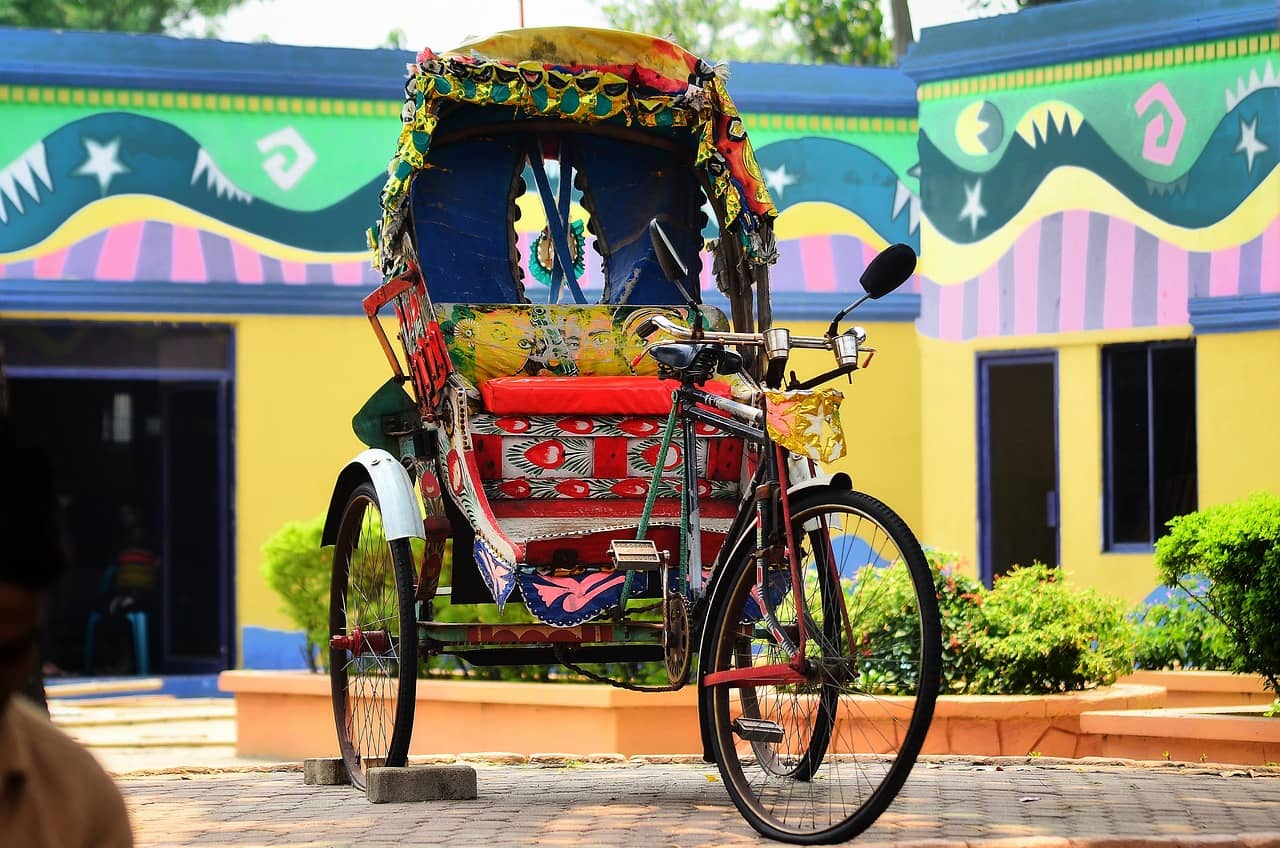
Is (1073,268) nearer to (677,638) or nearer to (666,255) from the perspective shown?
(666,255)

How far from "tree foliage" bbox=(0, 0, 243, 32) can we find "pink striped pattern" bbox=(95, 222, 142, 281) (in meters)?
16.9

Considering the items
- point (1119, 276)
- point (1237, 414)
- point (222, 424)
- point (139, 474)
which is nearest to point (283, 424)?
point (222, 424)

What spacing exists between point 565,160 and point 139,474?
10.5 metres

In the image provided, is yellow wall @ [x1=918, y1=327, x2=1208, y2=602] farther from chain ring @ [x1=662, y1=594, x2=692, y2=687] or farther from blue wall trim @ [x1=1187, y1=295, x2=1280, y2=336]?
chain ring @ [x1=662, y1=594, x2=692, y2=687]

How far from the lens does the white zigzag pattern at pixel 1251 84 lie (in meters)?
13.7

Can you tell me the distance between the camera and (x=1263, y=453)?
13.5m

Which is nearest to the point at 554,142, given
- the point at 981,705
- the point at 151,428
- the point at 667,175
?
the point at 667,175

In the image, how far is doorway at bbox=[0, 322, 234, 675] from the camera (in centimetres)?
1526

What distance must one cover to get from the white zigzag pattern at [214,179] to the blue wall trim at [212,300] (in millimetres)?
752

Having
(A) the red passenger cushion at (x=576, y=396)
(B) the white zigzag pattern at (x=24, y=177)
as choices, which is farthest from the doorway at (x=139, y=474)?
(A) the red passenger cushion at (x=576, y=396)

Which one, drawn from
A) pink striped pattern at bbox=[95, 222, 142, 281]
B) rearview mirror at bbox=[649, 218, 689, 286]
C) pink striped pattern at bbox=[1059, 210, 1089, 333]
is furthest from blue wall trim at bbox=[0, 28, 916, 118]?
rearview mirror at bbox=[649, 218, 689, 286]

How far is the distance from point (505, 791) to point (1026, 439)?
8819mm

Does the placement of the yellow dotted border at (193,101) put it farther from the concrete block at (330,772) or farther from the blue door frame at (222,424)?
the concrete block at (330,772)

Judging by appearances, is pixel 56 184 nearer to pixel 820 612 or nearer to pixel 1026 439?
pixel 1026 439
